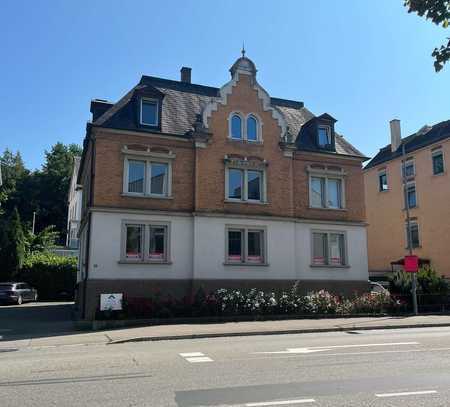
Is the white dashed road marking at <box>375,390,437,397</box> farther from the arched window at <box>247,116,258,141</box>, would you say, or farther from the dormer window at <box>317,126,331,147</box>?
the dormer window at <box>317,126,331,147</box>

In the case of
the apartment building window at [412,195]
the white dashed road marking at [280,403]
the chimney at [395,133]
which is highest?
the chimney at [395,133]

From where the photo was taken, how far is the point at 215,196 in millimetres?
24531

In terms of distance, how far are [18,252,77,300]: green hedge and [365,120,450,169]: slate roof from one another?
1044 inches

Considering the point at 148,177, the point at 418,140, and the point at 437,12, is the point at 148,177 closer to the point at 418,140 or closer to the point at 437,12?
the point at 437,12

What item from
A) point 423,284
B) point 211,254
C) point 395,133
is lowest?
point 423,284

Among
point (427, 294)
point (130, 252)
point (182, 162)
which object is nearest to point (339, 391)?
point (130, 252)

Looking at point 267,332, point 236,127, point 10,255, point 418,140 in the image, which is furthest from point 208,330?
point 418,140

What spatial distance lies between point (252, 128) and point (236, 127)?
0.88 meters

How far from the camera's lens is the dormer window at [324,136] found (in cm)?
2778

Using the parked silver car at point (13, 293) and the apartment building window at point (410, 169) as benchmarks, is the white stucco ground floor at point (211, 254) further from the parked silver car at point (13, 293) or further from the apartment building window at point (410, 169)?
the apartment building window at point (410, 169)

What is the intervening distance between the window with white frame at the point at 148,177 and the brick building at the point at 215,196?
0.05 meters

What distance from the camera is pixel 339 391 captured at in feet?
25.0

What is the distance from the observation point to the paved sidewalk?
611 inches

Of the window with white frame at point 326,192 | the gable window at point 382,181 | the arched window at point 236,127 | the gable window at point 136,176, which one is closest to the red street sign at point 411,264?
the window with white frame at point 326,192
